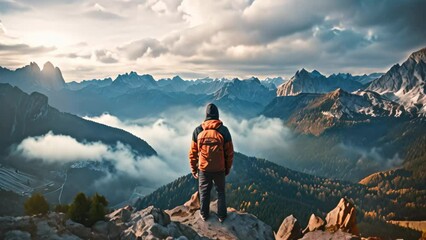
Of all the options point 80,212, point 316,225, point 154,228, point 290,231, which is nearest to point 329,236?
point 290,231

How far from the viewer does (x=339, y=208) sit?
45.2 meters

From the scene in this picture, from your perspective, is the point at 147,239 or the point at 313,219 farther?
the point at 313,219

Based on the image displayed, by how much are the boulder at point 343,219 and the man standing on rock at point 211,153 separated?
78.5 feet

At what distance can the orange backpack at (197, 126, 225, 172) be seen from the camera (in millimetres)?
23516

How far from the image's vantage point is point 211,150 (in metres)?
23.6

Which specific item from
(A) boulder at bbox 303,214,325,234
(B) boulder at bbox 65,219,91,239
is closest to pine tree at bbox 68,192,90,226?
(B) boulder at bbox 65,219,91,239

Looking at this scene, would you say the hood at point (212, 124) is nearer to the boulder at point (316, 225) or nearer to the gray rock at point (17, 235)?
the gray rock at point (17, 235)

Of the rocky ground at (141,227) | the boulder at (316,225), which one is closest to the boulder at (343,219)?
the boulder at (316,225)

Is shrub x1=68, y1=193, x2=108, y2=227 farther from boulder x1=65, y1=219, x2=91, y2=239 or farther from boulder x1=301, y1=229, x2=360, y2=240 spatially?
boulder x1=301, y1=229, x2=360, y2=240

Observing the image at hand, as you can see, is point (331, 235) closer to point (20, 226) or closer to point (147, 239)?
point (147, 239)

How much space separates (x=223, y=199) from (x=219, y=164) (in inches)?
134

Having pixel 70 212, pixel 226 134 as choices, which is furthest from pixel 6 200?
pixel 226 134

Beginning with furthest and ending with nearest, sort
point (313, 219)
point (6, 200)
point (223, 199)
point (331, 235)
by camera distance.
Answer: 1. point (6, 200)
2. point (313, 219)
3. point (331, 235)
4. point (223, 199)

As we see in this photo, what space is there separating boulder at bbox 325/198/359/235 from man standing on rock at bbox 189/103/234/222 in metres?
23.9
